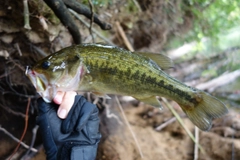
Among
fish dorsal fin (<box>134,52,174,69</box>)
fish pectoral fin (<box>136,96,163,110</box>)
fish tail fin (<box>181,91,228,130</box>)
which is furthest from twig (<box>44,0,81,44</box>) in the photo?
fish tail fin (<box>181,91,228,130</box>)

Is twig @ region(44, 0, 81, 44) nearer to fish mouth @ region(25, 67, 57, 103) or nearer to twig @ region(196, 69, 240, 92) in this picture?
fish mouth @ region(25, 67, 57, 103)

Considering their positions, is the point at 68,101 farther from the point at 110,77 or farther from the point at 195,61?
the point at 195,61

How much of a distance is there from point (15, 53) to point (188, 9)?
178 inches

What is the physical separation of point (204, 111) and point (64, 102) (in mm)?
1134

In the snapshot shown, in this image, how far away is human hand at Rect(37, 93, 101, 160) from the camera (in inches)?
70.2

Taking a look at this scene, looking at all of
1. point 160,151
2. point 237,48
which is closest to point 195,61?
point 237,48

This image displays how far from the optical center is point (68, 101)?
1.79 meters

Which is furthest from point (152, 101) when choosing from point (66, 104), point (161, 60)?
point (66, 104)

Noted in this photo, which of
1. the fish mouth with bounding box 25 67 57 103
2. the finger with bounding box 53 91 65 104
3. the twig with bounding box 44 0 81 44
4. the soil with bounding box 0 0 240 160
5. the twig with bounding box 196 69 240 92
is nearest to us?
the fish mouth with bounding box 25 67 57 103

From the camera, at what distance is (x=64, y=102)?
1.79 meters

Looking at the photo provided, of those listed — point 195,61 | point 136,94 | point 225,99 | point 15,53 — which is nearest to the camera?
point 136,94

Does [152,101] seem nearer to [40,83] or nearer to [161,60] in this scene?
[161,60]

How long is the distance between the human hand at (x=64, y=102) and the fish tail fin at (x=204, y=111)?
94 cm

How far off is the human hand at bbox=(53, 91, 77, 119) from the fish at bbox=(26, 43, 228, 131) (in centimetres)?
18
